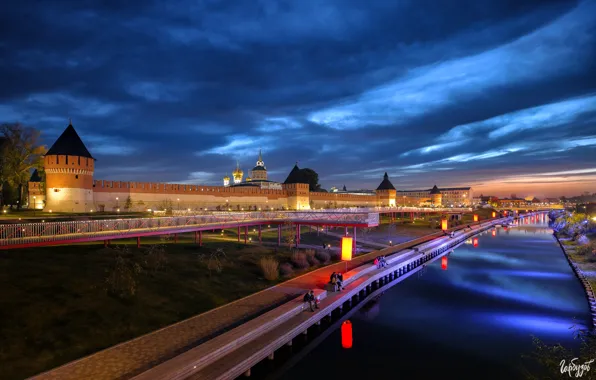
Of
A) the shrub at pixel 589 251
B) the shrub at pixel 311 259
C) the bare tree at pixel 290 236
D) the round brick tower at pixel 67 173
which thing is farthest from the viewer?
the round brick tower at pixel 67 173

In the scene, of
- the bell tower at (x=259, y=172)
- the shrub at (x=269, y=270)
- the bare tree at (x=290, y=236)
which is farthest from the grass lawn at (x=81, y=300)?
the bell tower at (x=259, y=172)

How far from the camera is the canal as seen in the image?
13.7 metres

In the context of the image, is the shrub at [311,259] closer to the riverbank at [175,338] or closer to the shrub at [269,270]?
the shrub at [269,270]

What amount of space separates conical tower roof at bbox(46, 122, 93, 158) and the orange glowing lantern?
34222mm

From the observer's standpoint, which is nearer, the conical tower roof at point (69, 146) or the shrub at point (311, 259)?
the shrub at point (311, 259)

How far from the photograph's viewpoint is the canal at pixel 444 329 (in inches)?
539

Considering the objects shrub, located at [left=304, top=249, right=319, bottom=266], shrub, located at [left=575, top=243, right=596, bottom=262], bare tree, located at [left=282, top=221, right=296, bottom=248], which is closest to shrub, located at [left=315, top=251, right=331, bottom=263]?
shrub, located at [left=304, top=249, right=319, bottom=266]

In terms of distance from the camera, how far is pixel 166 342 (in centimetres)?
1138

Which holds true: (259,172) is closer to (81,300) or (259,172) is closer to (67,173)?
(67,173)

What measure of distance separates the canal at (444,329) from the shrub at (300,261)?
5366mm

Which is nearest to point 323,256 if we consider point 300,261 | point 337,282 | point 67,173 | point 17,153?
point 300,261

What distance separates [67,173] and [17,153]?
8.89m

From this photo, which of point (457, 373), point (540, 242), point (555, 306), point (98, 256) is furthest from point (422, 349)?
point (540, 242)

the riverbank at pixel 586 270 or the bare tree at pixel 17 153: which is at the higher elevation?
the bare tree at pixel 17 153
